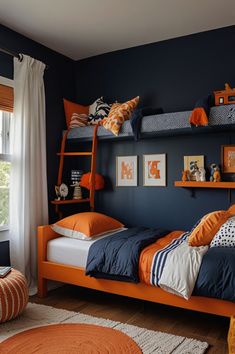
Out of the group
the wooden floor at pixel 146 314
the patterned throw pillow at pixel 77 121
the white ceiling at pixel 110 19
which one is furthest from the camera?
the patterned throw pillow at pixel 77 121

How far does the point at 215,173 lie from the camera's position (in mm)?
3217

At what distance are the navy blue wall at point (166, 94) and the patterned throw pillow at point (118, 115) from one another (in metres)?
0.27

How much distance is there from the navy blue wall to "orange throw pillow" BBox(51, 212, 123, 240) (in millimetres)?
559

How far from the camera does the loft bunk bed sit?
9.66 ft

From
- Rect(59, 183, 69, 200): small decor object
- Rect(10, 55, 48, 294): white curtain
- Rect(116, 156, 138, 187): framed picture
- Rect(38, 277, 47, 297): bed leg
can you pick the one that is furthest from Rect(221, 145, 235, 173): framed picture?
Rect(38, 277, 47, 297): bed leg

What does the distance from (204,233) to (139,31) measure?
2.14m

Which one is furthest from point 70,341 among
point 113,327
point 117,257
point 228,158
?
point 228,158

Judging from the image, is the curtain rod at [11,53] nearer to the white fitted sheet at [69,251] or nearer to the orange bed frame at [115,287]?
the orange bed frame at [115,287]

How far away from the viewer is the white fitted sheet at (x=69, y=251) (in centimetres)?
299

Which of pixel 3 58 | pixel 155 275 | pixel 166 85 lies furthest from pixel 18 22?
pixel 155 275

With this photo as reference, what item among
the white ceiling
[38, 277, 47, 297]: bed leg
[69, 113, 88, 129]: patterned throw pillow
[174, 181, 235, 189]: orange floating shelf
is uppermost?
Result: the white ceiling

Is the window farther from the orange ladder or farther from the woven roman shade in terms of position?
the orange ladder

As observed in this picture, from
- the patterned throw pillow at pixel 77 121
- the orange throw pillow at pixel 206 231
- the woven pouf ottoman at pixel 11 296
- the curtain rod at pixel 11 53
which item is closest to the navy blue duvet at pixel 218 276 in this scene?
the orange throw pillow at pixel 206 231

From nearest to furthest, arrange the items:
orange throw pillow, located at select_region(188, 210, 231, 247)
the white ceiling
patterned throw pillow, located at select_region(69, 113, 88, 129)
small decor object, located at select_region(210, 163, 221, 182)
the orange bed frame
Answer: the orange bed frame
orange throw pillow, located at select_region(188, 210, 231, 247)
the white ceiling
small decor object, located at select_region(210, 163, 221, 182)
patterned throw pillow, located at select_region(69, 113, 88, 129)
